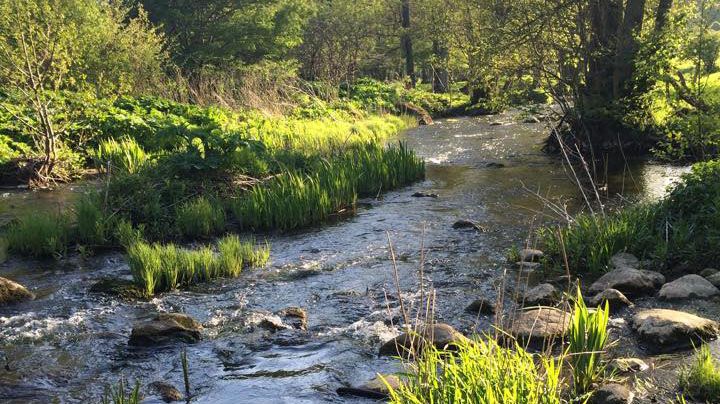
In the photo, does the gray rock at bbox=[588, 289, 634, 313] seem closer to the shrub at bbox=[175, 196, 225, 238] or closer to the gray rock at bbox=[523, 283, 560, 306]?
the gray rock at bbox=[523, 283, 560, 306]

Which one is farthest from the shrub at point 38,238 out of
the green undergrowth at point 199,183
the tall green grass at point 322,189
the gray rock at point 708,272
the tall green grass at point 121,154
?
the gray rock at point 708,272

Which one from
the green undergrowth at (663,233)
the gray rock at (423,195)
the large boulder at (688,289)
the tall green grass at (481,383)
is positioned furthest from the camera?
the gray rock at (423,195)

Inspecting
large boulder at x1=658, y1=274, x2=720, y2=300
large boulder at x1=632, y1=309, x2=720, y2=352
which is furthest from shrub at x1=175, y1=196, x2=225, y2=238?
large boulder at x1=632, y1=309, x2=720, y2=352

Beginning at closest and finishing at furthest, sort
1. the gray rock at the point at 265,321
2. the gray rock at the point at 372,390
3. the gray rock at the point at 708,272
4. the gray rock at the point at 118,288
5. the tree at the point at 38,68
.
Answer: the gray rock at the point at 372,390, the gray rock at the point at 265,321, the gray rock at the point at 708,272, the gray rock at the point at 118,288, the tree at the point at 38,68

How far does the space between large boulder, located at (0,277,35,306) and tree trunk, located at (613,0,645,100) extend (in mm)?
13566

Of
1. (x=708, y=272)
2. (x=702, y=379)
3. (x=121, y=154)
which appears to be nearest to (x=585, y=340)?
(x=702, y=379)

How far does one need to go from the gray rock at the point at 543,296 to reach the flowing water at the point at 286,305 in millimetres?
476

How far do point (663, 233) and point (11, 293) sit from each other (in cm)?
801

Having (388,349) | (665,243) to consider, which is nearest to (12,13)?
(388,349)

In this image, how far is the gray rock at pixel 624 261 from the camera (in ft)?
25.9

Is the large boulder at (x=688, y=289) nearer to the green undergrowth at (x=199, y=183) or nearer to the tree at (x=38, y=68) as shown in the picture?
the green undergrowth at (x=199, y=183)

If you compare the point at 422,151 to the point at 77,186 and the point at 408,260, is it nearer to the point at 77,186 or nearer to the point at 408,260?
the point at 77,186

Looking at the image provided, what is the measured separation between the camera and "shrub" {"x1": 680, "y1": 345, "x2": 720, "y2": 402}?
4.62 metres

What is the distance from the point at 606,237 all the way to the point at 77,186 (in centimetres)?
1100
